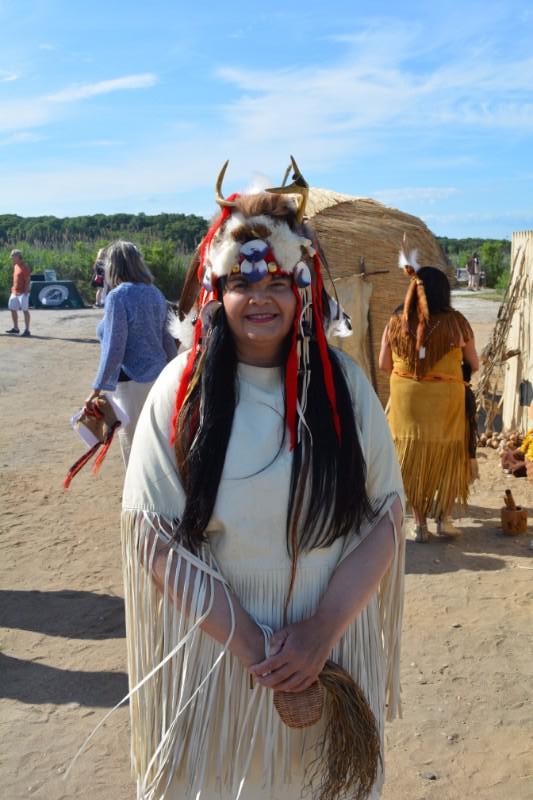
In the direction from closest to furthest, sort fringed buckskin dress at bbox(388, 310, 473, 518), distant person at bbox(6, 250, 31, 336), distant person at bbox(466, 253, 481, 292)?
fringed buckskin dress at bbox(388, 310, 473, 518) → distant person at bbox(6, 250, 31, 336) → distant person at bbox(466, 253, 481, 292)

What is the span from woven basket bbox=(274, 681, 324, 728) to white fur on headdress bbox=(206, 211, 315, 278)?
3.02 ft

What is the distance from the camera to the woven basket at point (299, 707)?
1708mm

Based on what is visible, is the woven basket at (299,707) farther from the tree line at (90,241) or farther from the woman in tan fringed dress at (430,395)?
the tree line at (90,241)

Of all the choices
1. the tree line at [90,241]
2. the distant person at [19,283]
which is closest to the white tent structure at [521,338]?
the tree line at [90,241]

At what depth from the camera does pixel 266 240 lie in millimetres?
1806

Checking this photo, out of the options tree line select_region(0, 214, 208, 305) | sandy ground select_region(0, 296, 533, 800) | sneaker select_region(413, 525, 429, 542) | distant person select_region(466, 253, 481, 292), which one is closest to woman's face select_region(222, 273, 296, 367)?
sandy ground select_region(0, 296, 533, 800)

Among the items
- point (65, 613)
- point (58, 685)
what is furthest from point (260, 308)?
point (65, 613)

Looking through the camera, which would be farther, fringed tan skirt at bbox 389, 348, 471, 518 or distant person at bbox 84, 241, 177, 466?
fringed tan skirt at bbox 389, 348, 471, 518

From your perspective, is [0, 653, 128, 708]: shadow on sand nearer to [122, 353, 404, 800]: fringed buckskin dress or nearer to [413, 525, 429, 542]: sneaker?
[122, 353, 404, 800]: fringed buckskin dress

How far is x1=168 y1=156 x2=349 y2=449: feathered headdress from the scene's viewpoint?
5.89ft

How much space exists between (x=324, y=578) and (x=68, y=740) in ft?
6.28

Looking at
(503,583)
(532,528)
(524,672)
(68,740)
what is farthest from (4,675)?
(532,528)

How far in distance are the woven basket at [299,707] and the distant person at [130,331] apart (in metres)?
3.19

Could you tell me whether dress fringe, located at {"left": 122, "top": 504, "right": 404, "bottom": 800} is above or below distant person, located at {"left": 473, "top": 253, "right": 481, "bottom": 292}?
below
